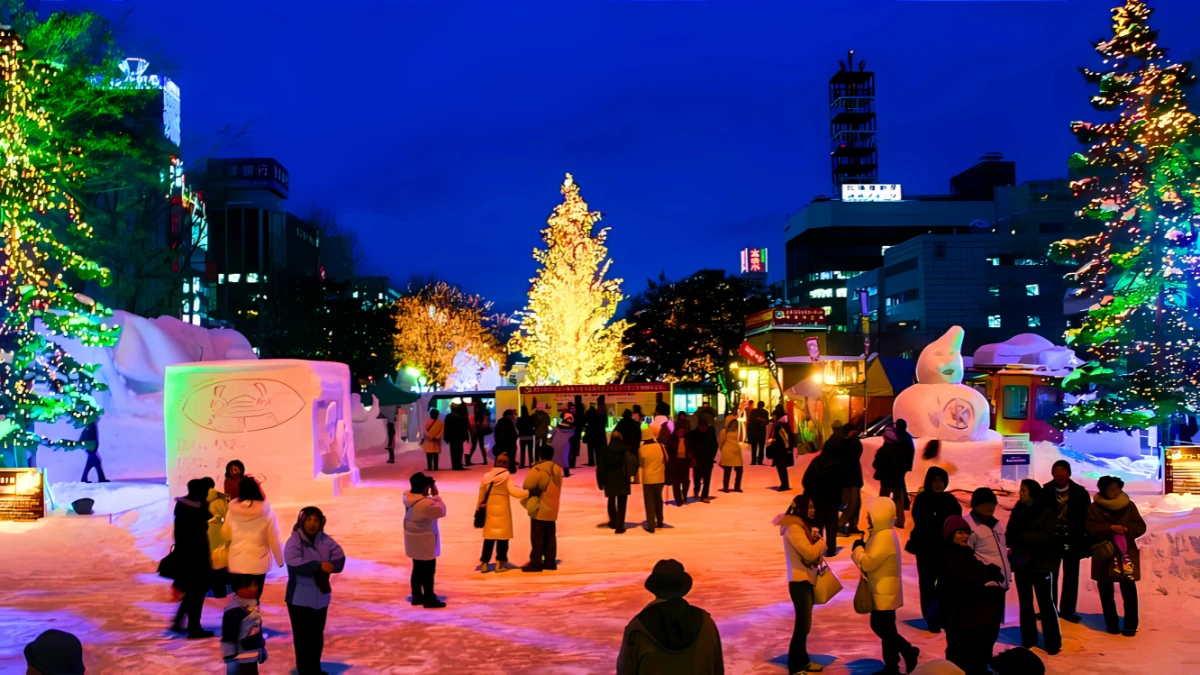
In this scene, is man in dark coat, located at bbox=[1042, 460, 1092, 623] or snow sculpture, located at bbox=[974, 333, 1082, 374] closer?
man in dark coat, located at bbox=[1042, 460, 1092, 623]

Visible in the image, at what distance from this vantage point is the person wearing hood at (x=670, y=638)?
13.8ft

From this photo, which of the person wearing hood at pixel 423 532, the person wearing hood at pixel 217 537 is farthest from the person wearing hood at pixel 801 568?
the person wearing hood at pixel 217 537

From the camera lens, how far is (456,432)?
2281cm

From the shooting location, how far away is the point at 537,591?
1062cm

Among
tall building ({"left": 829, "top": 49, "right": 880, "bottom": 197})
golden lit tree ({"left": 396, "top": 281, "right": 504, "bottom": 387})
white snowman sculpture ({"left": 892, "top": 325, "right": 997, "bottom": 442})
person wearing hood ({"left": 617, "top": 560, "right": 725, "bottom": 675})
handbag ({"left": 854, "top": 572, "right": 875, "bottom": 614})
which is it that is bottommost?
handbag ({"left": 854, "top": 572, "right": 875, "bottom": 614})

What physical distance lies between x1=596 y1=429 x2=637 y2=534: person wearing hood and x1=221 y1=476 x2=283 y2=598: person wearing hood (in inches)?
259

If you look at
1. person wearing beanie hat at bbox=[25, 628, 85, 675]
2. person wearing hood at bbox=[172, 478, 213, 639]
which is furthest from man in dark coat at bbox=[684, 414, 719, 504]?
person wearing beanie hat at bbox=[25, 628, 85, 675]

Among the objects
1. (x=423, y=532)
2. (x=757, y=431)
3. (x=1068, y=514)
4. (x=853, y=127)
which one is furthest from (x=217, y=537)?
(x=853, y=127)

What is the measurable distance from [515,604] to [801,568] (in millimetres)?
3685

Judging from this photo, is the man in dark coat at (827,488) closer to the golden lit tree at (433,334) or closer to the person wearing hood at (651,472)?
the person wearing hood at (651,472)

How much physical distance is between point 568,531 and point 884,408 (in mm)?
19698

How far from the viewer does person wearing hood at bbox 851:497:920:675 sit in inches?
276

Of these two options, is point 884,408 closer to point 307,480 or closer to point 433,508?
point 307,480

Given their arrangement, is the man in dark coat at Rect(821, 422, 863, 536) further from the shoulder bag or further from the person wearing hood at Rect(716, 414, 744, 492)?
the person wearing hood at Rect(716, 414, 744, 492)
